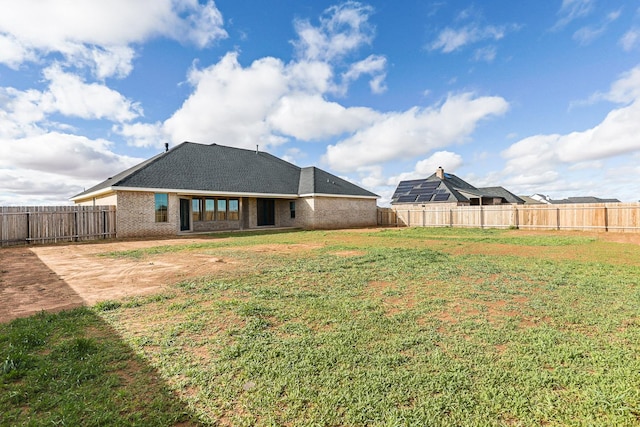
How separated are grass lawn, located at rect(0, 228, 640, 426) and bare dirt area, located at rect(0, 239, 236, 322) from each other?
0.82 m

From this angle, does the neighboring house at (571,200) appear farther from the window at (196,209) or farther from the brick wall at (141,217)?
the brick wall at (141,217)

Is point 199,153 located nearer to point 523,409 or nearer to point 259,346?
point 259,346

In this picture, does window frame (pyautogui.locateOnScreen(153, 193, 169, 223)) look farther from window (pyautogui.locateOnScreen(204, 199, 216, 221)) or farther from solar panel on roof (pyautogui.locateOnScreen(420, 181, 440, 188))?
solar panel on roof (pyautogui.locateOnScreen(420, 181, 440, 188))

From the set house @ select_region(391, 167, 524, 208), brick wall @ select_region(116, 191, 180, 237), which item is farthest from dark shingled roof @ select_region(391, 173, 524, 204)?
brick wall @ select_region(116, 191, 180, 237)

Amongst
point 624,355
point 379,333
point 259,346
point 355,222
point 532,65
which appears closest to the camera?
point 624,355

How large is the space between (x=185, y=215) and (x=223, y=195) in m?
2.86

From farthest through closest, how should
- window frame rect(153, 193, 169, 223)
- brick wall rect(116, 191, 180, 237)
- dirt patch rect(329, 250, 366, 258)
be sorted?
1. window frame rect(153, 193, 169, 223)
2. brick wall rect(116, 191, 180, 237)
3. dirt patch rect(329, 250, 366, 258)

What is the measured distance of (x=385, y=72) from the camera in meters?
18.1

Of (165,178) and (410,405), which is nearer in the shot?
(410,405)

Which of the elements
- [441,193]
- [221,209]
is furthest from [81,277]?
[441,193]

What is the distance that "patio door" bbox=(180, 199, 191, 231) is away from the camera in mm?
19453

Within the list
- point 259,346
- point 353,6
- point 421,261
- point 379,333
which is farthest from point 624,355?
point 353,6

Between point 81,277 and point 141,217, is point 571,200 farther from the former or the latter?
point 81,277

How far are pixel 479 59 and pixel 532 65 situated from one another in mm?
2721
